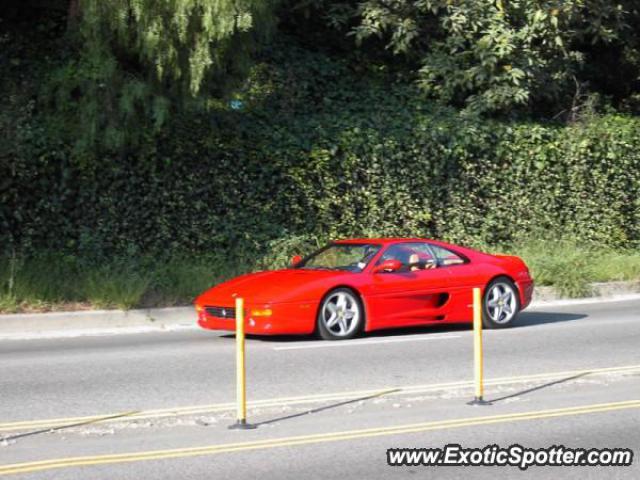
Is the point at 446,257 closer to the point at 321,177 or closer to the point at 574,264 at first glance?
the point at 574,264

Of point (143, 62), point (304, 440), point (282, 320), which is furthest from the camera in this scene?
point (143, 62)

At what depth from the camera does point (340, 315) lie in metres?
13.2

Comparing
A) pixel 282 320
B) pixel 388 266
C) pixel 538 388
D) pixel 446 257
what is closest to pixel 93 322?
pixel 282 320

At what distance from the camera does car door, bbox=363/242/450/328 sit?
13.4m

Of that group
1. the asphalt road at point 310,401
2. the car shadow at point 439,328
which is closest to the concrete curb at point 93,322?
the asphalt road at point 310,401

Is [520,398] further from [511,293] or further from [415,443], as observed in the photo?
[511,293]

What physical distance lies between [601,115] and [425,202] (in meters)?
5.89

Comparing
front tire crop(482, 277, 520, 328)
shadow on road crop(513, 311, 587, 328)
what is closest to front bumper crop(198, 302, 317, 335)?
front tire crop(482, 277, 520, 328)

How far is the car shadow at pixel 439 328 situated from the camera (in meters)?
13.5

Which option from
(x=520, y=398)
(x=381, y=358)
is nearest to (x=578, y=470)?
(x=520, y=398)

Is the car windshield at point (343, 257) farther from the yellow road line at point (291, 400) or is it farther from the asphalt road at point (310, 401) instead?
the yellow road line at point (291, 400)

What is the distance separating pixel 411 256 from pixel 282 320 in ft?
7.27

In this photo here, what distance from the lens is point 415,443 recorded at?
777cm

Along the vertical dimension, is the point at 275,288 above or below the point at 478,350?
above
